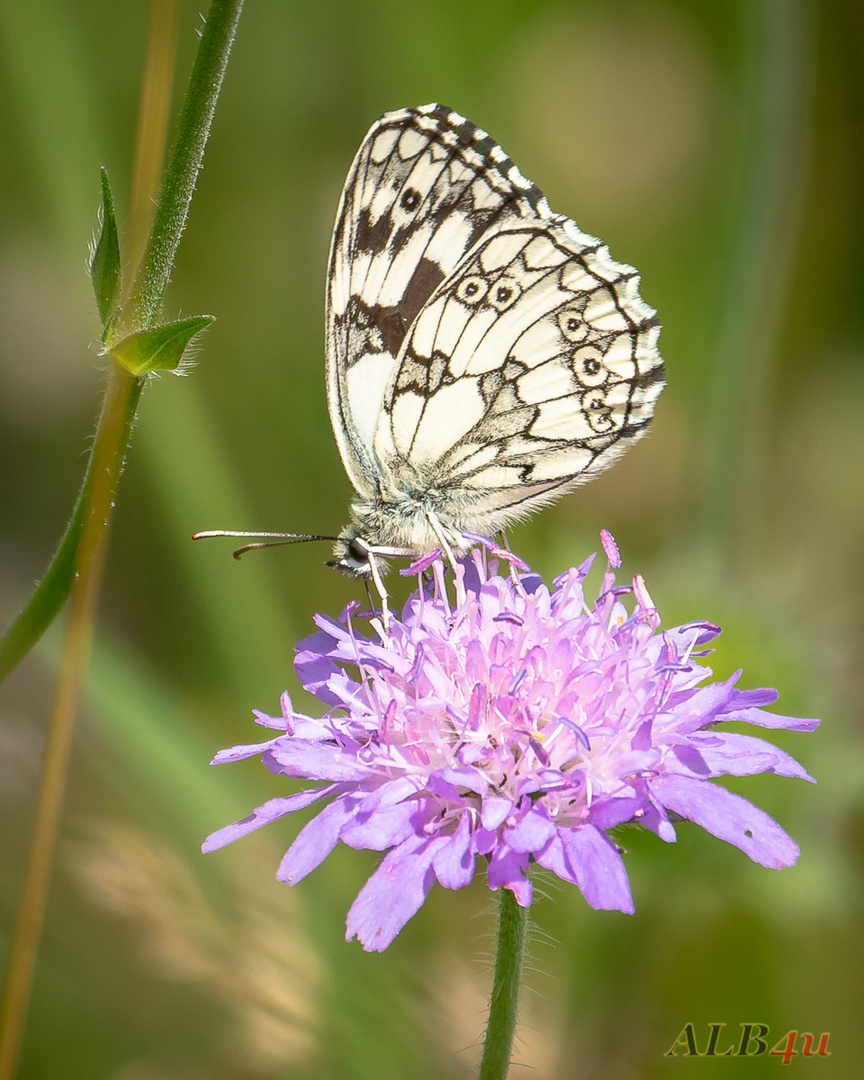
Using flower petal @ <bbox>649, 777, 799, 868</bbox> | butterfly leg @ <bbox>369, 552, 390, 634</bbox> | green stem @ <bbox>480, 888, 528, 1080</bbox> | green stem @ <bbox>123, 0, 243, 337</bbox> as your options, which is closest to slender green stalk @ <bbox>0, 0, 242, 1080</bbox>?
green stem @ <bbox>123, 0, 243, 337</bbox>

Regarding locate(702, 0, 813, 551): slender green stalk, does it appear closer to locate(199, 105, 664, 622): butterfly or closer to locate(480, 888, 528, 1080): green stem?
locate(199, 105, 664, 622): butterfly

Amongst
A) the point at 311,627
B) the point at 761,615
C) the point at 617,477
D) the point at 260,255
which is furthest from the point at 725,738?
the point at 260,255

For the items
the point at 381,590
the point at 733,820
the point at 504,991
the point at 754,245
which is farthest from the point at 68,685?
the point at 754,245

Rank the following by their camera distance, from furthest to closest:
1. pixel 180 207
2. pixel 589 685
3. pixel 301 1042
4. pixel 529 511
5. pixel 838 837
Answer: pixel 838 837 → pixel 529 511 → pixel 301 1042 → pixel 589 685 → pixel 180 207

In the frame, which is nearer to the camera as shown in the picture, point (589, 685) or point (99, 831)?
point (589, 685)

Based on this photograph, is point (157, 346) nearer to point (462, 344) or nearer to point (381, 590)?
point (381, 590)

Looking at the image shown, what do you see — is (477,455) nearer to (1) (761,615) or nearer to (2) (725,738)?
(2) (725,738)

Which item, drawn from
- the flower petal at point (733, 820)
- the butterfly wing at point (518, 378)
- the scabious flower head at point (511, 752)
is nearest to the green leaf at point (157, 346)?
the scabious flower head at point (511, 752)
